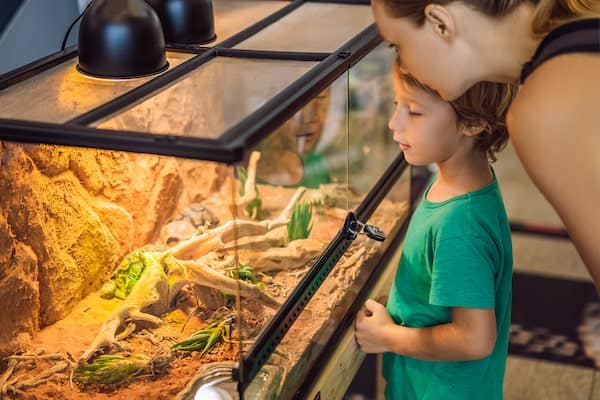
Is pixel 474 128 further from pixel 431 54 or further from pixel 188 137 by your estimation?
pixel 188 137

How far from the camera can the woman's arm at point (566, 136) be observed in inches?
41.6

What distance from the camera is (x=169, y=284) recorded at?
1388 millimetres

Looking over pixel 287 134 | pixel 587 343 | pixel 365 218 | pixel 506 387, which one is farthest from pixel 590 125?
pixel 587 343

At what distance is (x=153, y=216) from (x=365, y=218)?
1.42 ft

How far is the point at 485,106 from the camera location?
139cm

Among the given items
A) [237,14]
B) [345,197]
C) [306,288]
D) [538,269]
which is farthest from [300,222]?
[538,269]

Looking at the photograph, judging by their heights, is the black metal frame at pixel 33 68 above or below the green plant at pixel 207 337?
above

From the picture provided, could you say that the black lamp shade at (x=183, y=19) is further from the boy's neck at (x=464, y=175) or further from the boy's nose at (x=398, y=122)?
the boy's neck at (x=464, y=175)

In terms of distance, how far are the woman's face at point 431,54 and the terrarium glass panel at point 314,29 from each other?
304 millimetres

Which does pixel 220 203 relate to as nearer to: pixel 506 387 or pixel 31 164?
pixel 31 164

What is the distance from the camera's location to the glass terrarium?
1177 millimetres

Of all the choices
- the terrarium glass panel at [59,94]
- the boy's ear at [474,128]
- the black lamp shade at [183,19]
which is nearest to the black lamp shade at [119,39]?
the terrarium glass panel at [59,94]

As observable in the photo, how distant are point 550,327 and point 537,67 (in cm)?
196

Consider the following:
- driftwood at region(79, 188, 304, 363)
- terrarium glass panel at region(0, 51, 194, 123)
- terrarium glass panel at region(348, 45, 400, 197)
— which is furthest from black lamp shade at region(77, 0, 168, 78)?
terrarium glass panel at region(348, 45, 400, 197)
